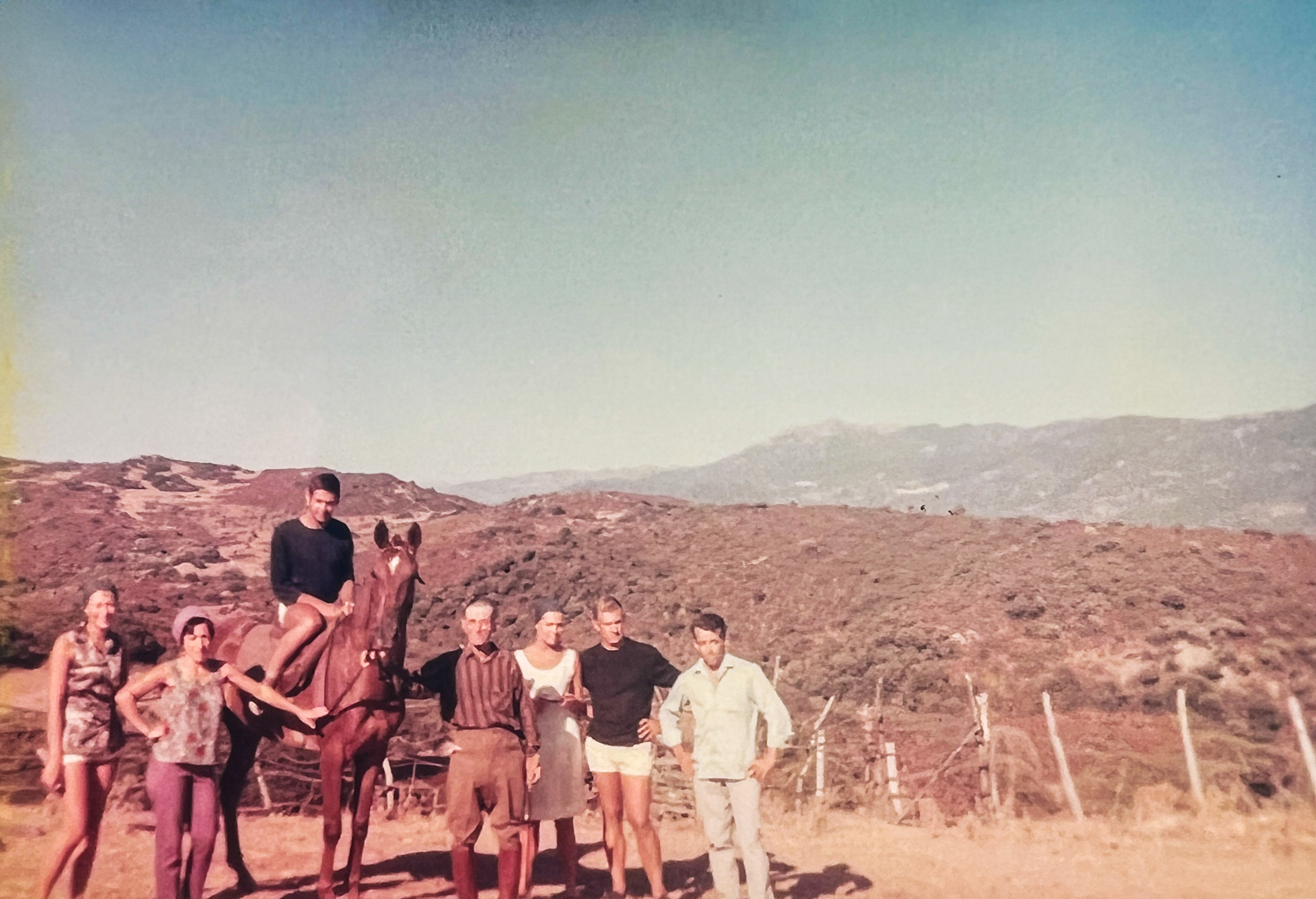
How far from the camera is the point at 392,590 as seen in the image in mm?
6383

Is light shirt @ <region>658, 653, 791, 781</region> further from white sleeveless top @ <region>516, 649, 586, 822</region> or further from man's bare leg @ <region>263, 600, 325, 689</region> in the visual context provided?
man's bare leg @ <region>263, 600, 325, 689</region>

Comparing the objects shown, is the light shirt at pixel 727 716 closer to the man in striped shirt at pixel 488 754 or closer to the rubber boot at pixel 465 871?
the man in striped shirt at pixel 488 754

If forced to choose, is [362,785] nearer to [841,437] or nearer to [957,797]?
[957,797]

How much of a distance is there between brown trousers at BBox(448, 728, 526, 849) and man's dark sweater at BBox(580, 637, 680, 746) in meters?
0.74

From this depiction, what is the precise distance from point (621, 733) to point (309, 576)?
2548 mm

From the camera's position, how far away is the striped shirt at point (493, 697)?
623cm

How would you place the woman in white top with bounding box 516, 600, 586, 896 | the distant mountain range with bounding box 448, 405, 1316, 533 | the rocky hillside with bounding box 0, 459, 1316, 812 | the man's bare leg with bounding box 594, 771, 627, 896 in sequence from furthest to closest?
the distant mountain range with bounding box 448, 405, 1316, 533, the rocky hillside with bounding box 0, 459, 1316, 812, the man's bare leg with bounding box 594, 771, 627, 896, the woman in white top with bounding box 516, 600, 586, 896

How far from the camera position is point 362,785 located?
675 cm

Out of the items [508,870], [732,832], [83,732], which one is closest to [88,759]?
[83,732]

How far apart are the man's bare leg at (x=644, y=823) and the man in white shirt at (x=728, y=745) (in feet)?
1.31

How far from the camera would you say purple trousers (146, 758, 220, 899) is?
6191mm

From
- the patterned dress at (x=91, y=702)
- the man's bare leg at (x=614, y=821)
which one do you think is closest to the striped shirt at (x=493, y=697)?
the man's bare leg at (x=614, y=821)

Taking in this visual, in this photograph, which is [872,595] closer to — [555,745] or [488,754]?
[555,745]

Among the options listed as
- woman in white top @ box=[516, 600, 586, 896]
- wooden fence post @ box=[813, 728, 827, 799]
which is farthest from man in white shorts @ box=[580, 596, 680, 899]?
wooden fence post @ box=[813, 728, 827, 799]
